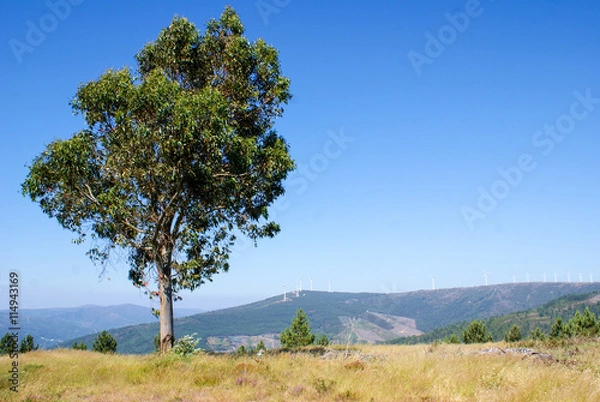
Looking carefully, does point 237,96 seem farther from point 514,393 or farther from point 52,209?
point 514,393

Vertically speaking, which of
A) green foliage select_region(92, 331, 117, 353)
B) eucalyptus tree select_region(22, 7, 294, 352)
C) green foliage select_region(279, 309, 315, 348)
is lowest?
green foliage select_region(279, 309, 315, 348)

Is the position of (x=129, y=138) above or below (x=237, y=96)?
below

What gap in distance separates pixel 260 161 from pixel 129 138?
5.72 meters

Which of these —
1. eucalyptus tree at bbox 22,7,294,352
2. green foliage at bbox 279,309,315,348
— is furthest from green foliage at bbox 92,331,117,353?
eucalyptus tree at bbox 22,7,294,352

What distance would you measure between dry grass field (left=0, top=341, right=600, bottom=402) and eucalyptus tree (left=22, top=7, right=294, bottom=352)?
21.3ft

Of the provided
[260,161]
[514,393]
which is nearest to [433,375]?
[514,393]

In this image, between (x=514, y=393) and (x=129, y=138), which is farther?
(x=129, y=138)

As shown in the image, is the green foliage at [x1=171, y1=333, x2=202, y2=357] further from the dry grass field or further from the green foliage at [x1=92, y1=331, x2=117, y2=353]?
the green foliage at [x1=92, y1=331, x2=117, y2=353]

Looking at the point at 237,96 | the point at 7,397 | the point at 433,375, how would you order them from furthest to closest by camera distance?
the point at 237,96
the point at 433,375
the point at 7,397

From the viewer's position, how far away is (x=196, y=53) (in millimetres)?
20703

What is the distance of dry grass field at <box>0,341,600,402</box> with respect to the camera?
9.32 meters

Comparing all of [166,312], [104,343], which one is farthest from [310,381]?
[104,343]

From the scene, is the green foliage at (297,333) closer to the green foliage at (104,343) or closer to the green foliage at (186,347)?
the green foliage at (104,343)

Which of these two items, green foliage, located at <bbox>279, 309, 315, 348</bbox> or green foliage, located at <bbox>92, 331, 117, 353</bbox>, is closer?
green foliage, located at <bbox>92, 331, 117, 353</bbox>
